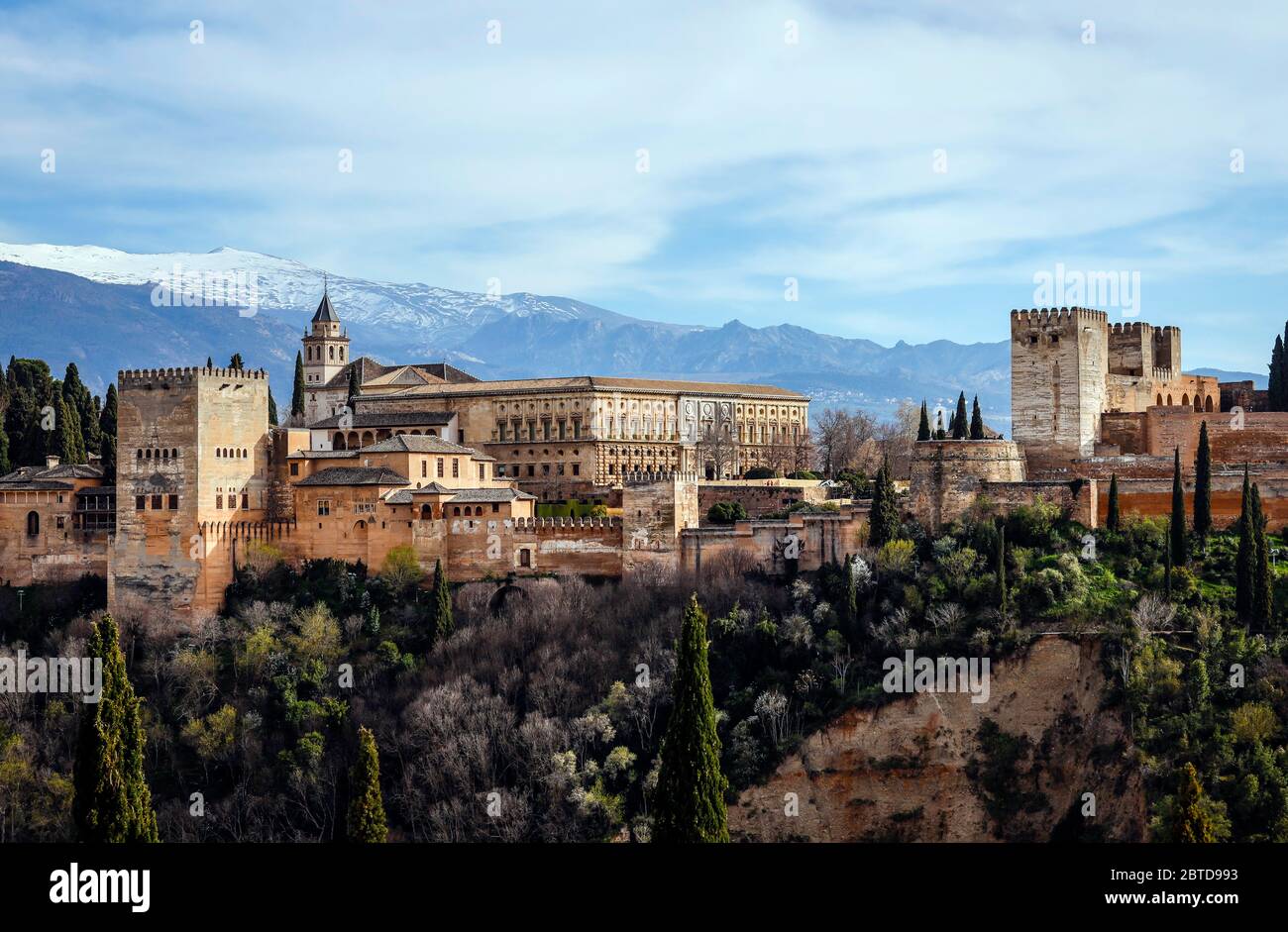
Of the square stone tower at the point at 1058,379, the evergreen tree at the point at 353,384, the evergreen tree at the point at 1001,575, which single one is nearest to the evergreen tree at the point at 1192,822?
the evergreen tree at the point at 1001,575

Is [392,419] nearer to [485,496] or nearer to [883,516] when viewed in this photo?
[485,496]

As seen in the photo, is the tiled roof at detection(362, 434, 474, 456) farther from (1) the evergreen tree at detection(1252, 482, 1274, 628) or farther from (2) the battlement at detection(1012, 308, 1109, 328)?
(1) the evergreen tree at detection(1252, 482, 1274, 628)

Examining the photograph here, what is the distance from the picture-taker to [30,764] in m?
49.6

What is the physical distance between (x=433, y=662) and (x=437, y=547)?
17.5 feet

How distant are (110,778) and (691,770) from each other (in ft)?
41.2

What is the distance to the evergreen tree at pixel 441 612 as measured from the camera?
5234cm

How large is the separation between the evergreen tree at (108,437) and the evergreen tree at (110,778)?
21.3 metres

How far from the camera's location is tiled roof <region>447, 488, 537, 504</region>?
5616 centimetres

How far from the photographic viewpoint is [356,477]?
57.1 meters

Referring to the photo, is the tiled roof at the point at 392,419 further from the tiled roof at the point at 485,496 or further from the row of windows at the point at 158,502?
the tiled roof at the point at 485,496

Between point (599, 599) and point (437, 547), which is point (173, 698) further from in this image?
point (599, 599)

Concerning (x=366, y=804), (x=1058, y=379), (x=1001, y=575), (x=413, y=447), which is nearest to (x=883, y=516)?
(x=1001, y=575)

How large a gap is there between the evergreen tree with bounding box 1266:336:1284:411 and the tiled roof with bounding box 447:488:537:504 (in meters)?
26.5
